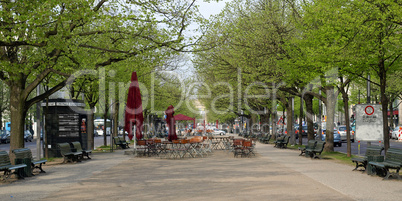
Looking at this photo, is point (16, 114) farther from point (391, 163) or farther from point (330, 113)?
point (330, 113)

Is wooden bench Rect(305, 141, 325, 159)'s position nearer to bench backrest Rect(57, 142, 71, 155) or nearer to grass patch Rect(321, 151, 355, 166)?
grass patch Rect(321, 151, 355, 166)

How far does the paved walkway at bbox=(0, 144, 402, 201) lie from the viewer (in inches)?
439

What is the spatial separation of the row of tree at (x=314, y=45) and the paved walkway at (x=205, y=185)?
14.6 feet

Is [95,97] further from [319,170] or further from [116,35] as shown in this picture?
[319,170]

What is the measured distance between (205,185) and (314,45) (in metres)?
11.6

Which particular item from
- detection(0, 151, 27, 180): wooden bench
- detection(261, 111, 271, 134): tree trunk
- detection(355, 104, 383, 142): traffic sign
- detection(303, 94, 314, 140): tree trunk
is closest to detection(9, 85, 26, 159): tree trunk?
detection(0, 151, 27, 180): wooden bench

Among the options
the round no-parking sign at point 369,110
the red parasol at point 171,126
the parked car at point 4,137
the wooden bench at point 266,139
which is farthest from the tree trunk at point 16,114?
the parked car at point 4,137

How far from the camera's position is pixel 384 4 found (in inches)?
616

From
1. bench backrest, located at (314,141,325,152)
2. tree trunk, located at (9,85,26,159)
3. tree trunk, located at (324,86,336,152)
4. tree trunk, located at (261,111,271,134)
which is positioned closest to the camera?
tree trunk, located at (9,85,26,159)

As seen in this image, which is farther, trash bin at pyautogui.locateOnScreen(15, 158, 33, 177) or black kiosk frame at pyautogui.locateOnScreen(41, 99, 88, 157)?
black kiosk frame at pyautogui.locateOnScreen(41, 99, 88, 157)

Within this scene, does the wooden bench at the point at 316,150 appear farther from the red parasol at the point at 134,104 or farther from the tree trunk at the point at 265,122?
the tree trunk at the point at 265,122

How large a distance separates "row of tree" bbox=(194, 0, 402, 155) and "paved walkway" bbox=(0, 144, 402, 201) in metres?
4.44

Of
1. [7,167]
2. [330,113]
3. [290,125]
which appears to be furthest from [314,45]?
[290,125]

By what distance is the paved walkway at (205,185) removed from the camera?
1116cm
